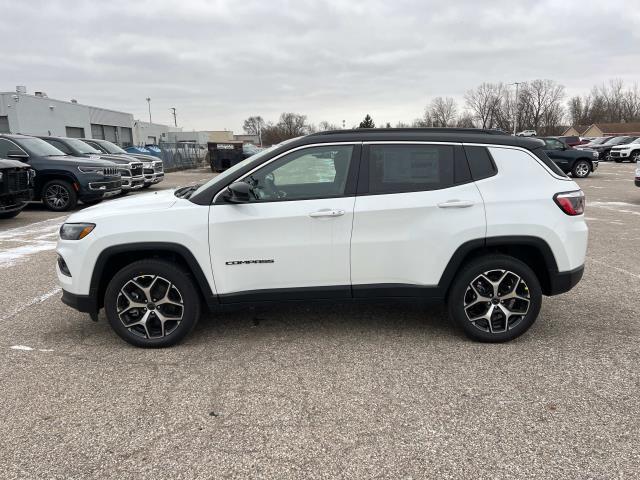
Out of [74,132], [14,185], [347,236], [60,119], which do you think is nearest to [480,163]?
[347,236]

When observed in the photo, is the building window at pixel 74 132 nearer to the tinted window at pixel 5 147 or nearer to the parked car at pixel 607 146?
the tinted window at pixel 5 147

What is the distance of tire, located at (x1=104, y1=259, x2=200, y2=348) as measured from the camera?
382cm

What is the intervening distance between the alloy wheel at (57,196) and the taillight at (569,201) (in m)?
11.5

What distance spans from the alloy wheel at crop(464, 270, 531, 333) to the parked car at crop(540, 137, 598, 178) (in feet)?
60.6

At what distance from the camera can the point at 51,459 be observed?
262cm

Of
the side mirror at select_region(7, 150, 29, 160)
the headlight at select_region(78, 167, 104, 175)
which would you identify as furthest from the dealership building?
the headlight at select_region(78, 167, 104, 175)

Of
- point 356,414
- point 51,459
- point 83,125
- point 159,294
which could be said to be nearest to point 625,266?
point 356,414

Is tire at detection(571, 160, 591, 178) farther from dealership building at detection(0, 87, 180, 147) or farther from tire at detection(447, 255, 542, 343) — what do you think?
dealership building at detection(0, 87, 180, 147)

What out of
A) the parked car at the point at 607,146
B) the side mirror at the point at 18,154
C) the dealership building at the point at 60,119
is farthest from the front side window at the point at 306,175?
the dealership building at the point at 60,119

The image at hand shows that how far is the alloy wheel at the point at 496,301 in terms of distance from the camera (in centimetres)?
390

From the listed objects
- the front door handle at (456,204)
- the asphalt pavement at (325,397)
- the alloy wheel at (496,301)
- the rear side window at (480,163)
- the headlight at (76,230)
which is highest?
the rear side window at (480,163)

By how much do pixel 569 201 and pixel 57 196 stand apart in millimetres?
11786

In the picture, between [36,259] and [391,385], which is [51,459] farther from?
[36,259]

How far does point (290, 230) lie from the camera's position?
3771 millimetres
